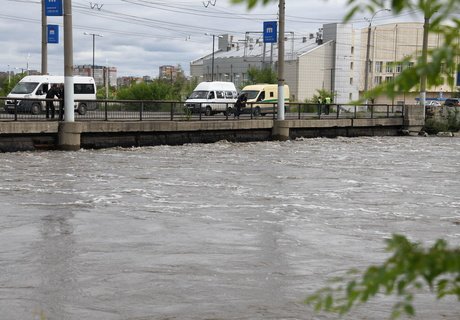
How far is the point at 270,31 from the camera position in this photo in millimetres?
39219

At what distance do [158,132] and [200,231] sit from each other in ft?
64.6

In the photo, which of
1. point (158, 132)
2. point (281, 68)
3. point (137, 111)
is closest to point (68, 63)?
point (137, 111)

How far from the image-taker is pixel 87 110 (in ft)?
97.5

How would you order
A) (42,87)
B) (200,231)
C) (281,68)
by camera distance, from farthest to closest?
(42,87)
(281,68)
(200,231)

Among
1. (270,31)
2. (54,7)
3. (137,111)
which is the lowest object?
(137,111)

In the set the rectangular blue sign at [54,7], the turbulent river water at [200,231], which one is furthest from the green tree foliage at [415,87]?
the rectangular blue sign at [54,7]

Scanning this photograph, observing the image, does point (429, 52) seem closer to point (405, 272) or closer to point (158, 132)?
point (405, 272)

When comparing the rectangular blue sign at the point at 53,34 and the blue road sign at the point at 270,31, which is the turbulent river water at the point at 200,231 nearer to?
the rectangular blue sign at the point at 53,34

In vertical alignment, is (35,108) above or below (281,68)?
below

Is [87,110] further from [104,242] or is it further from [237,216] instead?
[104,242]

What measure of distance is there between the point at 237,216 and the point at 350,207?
2.71 meters

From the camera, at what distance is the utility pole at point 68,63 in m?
26.1

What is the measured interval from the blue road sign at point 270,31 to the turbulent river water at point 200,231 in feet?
53.0

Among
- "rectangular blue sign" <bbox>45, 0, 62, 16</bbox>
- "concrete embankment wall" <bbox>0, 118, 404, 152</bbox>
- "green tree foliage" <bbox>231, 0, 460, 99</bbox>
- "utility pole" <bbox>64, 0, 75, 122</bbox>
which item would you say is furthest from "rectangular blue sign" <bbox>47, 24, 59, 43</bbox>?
"green tree foliage" <bbox>231, 0, 460, 99</bbox>
